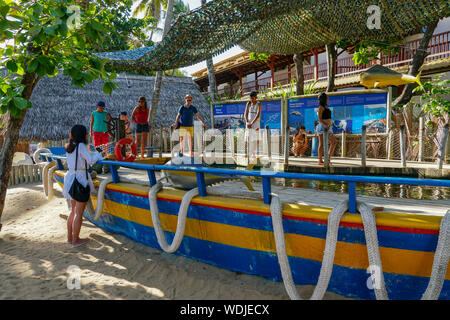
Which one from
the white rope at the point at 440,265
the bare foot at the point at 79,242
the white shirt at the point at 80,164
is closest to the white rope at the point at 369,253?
the white rope at the point at 440,265

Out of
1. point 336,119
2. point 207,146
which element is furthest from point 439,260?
point 207,146

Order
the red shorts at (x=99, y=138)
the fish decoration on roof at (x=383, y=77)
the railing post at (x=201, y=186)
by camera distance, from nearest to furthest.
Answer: the railing post at (x=201, y=186), the fish decoration on roof at (x=383, y=77), the red shorts at (x=99, y=138)

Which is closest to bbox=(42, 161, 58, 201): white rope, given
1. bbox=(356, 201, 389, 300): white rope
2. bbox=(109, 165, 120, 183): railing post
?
bbox=(109, 165, 120, 183): railing post

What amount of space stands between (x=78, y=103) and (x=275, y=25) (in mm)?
11657

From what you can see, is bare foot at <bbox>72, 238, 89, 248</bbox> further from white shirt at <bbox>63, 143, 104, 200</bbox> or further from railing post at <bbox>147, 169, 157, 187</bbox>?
railing post at <bbox>147, 169, 157, 187</bbox>

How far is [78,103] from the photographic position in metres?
13.3

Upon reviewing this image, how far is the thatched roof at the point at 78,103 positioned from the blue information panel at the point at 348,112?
7.82 m

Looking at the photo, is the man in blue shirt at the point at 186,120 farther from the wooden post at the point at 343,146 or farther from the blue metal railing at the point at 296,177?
the wooden post at the point at 343,146

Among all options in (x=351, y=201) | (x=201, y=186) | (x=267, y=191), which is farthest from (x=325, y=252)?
(x=201, y=186)

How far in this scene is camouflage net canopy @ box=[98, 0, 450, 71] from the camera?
3273 mm

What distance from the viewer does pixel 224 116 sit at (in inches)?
368

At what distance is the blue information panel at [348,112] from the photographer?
7148mm

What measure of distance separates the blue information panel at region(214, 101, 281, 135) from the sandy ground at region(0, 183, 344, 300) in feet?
17.9
